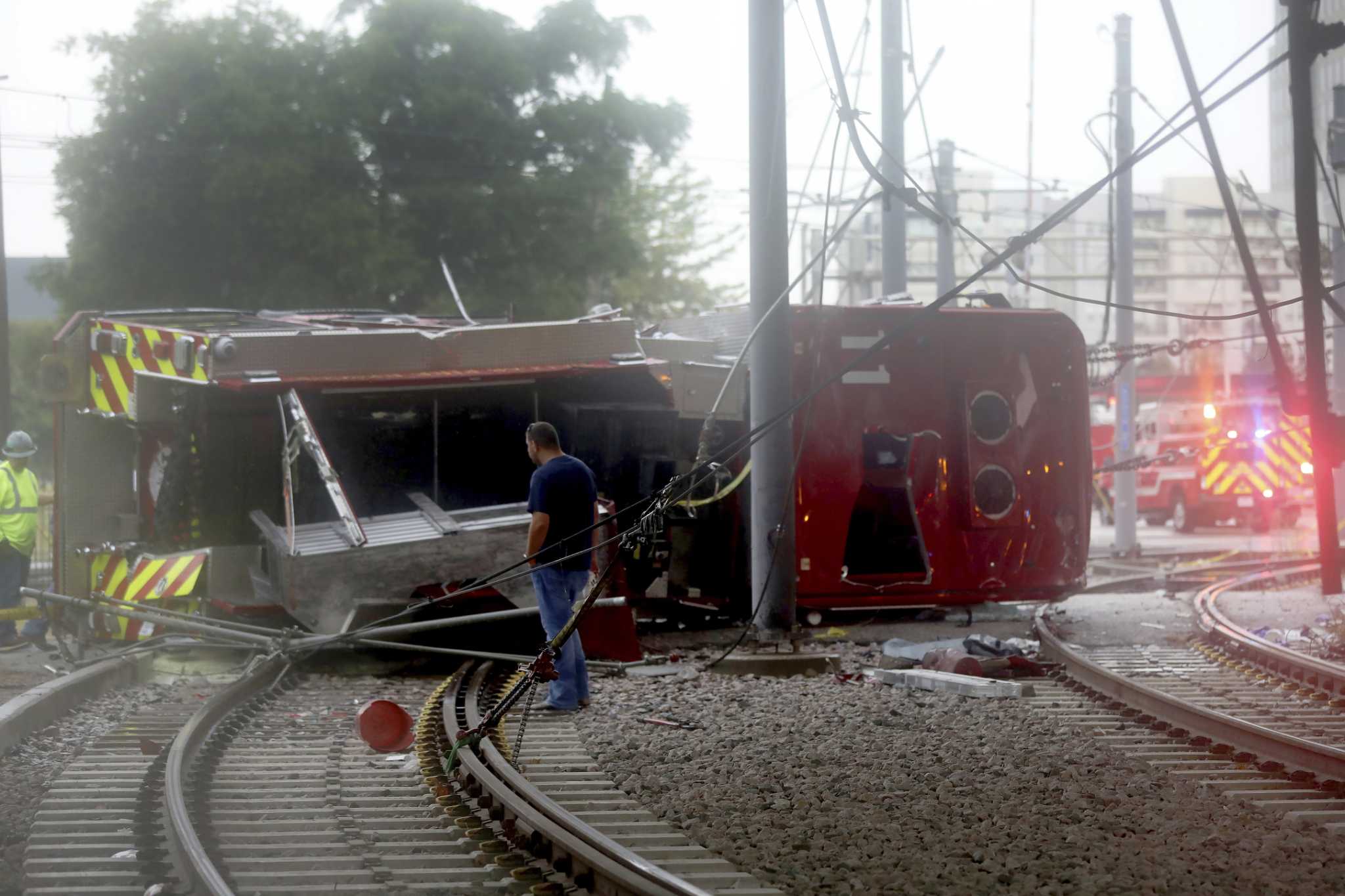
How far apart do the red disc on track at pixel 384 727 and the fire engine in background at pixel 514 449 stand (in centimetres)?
249

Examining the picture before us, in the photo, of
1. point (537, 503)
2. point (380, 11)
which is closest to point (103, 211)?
point (380, 11)

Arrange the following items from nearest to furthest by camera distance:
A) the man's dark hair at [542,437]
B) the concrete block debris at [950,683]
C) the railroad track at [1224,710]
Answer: the railroad track at [1224,710], the man's dark hair at [542,437], the concrete block debris at [950,683]

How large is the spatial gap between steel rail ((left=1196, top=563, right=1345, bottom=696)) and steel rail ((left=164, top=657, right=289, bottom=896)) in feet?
22.1

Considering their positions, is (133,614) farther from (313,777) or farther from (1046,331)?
(1046,331)

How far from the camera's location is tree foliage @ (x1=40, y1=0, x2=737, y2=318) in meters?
30.9

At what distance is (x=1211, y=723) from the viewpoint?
833cm

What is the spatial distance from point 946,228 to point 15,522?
14.3m

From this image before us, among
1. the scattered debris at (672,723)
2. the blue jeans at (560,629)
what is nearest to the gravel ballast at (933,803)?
the scattered debris at (672,723)

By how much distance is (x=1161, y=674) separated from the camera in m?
11.1

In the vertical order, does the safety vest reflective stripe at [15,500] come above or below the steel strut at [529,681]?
above

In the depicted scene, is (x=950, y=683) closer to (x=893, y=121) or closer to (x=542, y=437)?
(x=542, y=437)

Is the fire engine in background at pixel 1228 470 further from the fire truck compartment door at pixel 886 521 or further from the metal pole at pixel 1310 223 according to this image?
the metal pole at pixel 1310 223

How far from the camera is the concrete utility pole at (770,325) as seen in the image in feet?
38.5

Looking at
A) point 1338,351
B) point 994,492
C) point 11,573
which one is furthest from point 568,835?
point 1338,351
